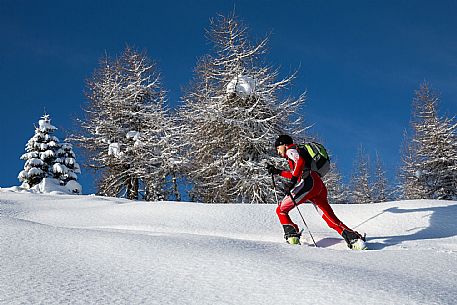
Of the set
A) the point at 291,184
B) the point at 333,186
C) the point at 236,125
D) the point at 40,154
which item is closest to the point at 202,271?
the point at 291,184

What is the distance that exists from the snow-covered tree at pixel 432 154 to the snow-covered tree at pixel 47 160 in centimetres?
1888

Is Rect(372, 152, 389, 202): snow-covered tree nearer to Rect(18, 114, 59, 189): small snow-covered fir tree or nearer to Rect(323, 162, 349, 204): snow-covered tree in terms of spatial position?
Rect(323, 162, 349, 204): snow-covered tree

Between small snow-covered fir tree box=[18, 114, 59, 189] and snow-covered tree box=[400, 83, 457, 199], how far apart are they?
20.2 metres

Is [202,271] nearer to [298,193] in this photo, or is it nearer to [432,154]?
[298,193]

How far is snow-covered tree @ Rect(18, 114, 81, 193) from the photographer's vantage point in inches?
782

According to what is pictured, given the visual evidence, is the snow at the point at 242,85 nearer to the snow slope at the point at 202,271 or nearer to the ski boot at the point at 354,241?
the snow slope at the point at 202,271

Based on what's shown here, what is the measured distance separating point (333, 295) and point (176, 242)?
68.7 inches

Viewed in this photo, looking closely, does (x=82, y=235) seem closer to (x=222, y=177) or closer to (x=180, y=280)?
(x=180, y=280)

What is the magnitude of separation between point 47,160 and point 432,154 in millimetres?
21189

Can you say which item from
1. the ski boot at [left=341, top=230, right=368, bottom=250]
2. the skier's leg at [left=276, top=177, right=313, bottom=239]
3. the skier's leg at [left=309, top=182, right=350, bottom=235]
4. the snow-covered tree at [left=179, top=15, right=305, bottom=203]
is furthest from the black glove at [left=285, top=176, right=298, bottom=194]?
the snow-covered tree at [left=179, top=15, right=305, bottom=203]

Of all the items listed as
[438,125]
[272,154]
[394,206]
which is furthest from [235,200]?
[438,125]

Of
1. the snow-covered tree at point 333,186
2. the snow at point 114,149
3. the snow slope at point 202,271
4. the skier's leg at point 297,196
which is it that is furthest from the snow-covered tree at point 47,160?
the snow slope at point 202,271

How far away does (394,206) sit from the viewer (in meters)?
7.10

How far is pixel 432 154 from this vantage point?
21922 mm
